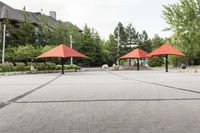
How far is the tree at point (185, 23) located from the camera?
51.0 m

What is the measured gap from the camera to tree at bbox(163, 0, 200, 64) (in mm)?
51031

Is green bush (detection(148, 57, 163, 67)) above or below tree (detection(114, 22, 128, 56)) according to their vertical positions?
below

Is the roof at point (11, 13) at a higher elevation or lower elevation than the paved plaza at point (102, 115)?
higher

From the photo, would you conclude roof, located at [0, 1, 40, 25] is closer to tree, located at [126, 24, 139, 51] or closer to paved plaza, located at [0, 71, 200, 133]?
tree, located at [126, 24, 139, 51]

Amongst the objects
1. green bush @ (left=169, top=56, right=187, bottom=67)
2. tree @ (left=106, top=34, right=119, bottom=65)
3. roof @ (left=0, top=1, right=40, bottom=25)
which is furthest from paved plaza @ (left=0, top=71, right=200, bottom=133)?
tree @ (left=106, top=34, right=119, bottom=65)

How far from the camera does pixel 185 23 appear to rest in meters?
51.4

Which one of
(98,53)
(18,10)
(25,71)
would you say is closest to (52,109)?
(25,71)

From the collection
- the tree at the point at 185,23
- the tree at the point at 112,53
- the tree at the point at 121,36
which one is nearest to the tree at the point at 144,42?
the tree at the point at 121,36

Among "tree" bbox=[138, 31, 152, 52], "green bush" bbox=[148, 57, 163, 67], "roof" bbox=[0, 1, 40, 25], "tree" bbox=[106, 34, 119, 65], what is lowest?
"green bush" bbox=[148, 57, 163, 67]

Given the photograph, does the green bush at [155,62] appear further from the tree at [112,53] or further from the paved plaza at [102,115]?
the paved plaza at [102,115]

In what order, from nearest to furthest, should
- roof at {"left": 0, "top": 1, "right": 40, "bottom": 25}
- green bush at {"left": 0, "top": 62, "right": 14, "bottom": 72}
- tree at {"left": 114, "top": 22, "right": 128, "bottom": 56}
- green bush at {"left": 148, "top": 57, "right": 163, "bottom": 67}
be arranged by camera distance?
green bush at {"left": 0, "top": 62, "right": 14, "bottom": 72}
roof at {"left": 0, "top": 1, "right": 40, "bottom": 25}
green bush at {"left": 148, "top": 57, "right": 163, "bottom": 67}
tree at {"left": 114, "top": 22, "right": 128, "bottom": 56}

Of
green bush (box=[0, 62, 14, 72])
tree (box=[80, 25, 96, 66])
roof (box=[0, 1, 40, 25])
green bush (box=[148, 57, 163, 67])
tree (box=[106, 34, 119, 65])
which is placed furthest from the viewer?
tree (box=[106, 34, 119, 65])

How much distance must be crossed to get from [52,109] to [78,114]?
44.6 inches

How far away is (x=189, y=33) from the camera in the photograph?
5066cm
